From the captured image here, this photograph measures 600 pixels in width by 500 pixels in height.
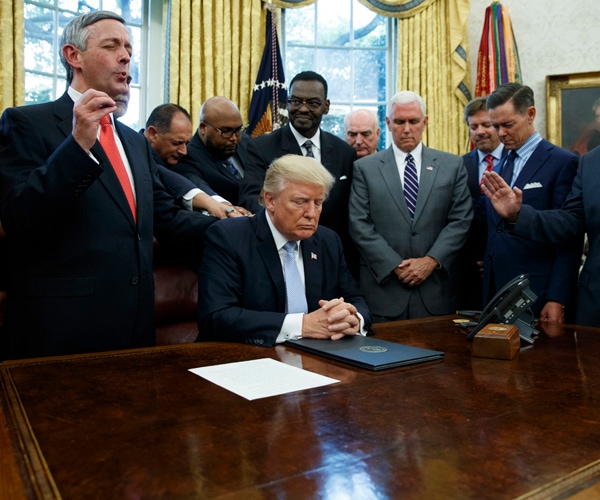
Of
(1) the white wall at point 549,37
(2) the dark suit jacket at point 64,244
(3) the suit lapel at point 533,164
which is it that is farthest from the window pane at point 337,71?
(2) the dark suit jacket at point 64,244

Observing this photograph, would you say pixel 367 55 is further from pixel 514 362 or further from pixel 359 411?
pixel 359 411

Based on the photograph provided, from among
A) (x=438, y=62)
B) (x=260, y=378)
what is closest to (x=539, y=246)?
(x=260, y=378)

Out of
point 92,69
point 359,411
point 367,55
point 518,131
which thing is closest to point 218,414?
point 359,411

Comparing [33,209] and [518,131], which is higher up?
[518,131]

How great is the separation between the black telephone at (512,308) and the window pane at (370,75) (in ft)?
16.9

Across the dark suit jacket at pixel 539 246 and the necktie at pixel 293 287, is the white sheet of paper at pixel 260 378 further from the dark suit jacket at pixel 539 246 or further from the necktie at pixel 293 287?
the dark suit jacket at pixel 539 246

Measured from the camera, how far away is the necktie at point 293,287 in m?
2.34

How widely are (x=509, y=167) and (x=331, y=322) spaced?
1.81m

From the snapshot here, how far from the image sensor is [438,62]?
6.65m

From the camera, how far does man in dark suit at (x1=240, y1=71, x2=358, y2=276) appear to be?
3350 millimetres

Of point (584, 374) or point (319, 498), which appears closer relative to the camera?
point (319, 498)

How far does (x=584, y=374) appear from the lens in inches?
62.5

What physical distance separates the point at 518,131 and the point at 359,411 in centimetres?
243

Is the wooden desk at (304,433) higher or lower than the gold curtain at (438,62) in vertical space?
lower
